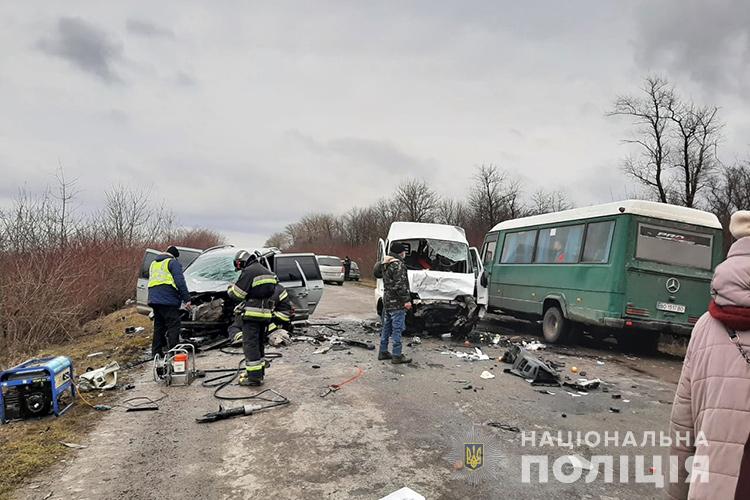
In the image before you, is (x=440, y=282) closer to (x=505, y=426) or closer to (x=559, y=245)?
(x=559, y=245)

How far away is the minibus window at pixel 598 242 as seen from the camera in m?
8.86

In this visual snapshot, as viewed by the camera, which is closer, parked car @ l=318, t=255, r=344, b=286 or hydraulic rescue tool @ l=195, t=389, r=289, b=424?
hydraulic rescue tool @ l=195, t=389, r=289, b=424

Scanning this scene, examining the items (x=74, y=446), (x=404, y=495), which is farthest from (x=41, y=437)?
(x=404, y=495)

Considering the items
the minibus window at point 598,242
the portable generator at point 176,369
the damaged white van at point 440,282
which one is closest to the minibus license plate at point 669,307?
the minibus window at point 598,242

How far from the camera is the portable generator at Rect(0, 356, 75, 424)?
470 centimetres

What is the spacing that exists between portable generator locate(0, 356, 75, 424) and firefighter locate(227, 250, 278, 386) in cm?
210

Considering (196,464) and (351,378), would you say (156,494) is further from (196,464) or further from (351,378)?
(351,378)

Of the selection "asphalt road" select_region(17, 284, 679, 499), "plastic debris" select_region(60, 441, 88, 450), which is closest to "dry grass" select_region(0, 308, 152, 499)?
"plastic debris" select_region(60, 441, 88, 450)

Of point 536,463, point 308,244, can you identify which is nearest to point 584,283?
point 536,463

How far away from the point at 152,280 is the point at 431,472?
5.53m

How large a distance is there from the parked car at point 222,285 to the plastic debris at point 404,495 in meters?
6.35

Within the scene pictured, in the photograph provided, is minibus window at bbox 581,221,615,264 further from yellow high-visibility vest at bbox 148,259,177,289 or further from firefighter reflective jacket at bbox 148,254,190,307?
yellow high-visibility vest at bbox 148,259,177,289

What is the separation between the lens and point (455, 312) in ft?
31.6

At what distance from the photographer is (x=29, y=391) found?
477 centimetres
